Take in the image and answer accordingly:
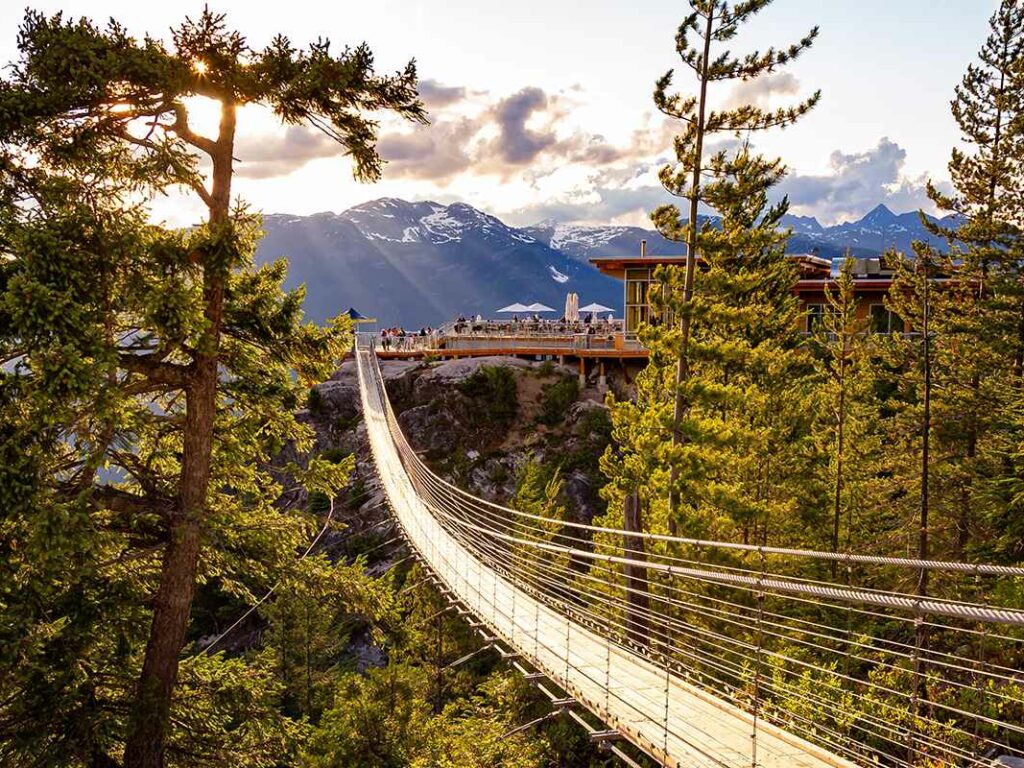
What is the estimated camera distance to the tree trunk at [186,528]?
539 centimetres

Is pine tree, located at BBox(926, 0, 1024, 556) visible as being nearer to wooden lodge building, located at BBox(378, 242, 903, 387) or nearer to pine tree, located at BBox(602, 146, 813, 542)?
pine tree, located at BBox(602, 146, 813, 542)

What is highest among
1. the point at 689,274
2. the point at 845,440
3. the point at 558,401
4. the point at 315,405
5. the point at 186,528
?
the point at 689,274

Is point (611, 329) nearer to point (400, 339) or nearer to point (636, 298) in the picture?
point (636, 298)

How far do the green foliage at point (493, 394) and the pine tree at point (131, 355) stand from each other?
17.8 m

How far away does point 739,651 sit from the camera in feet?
31.0

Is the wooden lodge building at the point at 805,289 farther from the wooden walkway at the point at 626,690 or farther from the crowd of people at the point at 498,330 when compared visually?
the wooden walkway at the point at 626,690

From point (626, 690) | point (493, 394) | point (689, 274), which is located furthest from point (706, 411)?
point (493, 394)

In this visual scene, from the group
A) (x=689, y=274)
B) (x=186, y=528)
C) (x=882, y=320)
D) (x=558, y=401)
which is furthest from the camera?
(x=882, y=320)

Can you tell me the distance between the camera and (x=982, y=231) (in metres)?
14.4

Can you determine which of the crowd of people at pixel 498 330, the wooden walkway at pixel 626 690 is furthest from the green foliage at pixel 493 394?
the wooden walkway at pixel 626 690

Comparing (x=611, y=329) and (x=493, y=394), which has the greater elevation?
(x=611, y=329)

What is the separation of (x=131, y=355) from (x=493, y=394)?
765 inches

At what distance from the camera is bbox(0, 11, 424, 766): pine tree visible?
4.84 metres

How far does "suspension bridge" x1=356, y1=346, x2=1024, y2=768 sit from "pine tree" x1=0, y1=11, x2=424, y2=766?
2.84 m
